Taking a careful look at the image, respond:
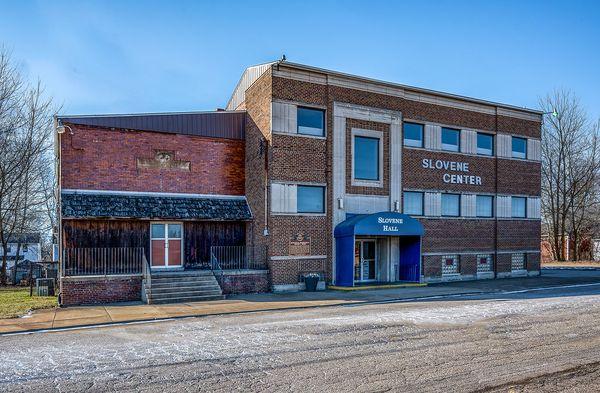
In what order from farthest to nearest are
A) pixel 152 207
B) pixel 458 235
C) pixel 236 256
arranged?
pixel 458 235, pixel 236 256, pixel 152 207

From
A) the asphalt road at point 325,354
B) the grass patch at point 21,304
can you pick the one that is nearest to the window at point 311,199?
the asphalt road at point 325,354

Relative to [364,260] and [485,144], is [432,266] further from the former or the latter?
[485,144]

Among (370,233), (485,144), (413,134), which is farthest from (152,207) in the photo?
(485,144)

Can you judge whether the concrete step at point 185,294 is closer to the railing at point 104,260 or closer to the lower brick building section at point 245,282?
the lower brick building section at point 245,282

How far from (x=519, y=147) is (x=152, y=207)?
820 inches

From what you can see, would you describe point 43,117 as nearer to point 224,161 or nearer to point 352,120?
point 224,161

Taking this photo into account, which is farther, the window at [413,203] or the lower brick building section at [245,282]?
the window at [413,203]

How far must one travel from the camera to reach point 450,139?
25484 millimetres

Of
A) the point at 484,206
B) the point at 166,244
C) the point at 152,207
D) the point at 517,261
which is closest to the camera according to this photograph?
the point at 152,207

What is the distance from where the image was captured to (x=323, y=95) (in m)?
21.7

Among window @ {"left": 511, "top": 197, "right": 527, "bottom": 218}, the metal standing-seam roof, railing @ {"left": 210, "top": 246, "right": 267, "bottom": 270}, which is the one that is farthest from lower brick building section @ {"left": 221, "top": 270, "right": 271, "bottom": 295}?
window @ {"left": 511, "top": 197, "right": 527, "bottom": 218}

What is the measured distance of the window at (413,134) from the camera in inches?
948

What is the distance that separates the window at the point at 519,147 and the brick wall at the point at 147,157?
15.9 m

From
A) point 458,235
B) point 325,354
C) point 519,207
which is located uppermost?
point 519,207
